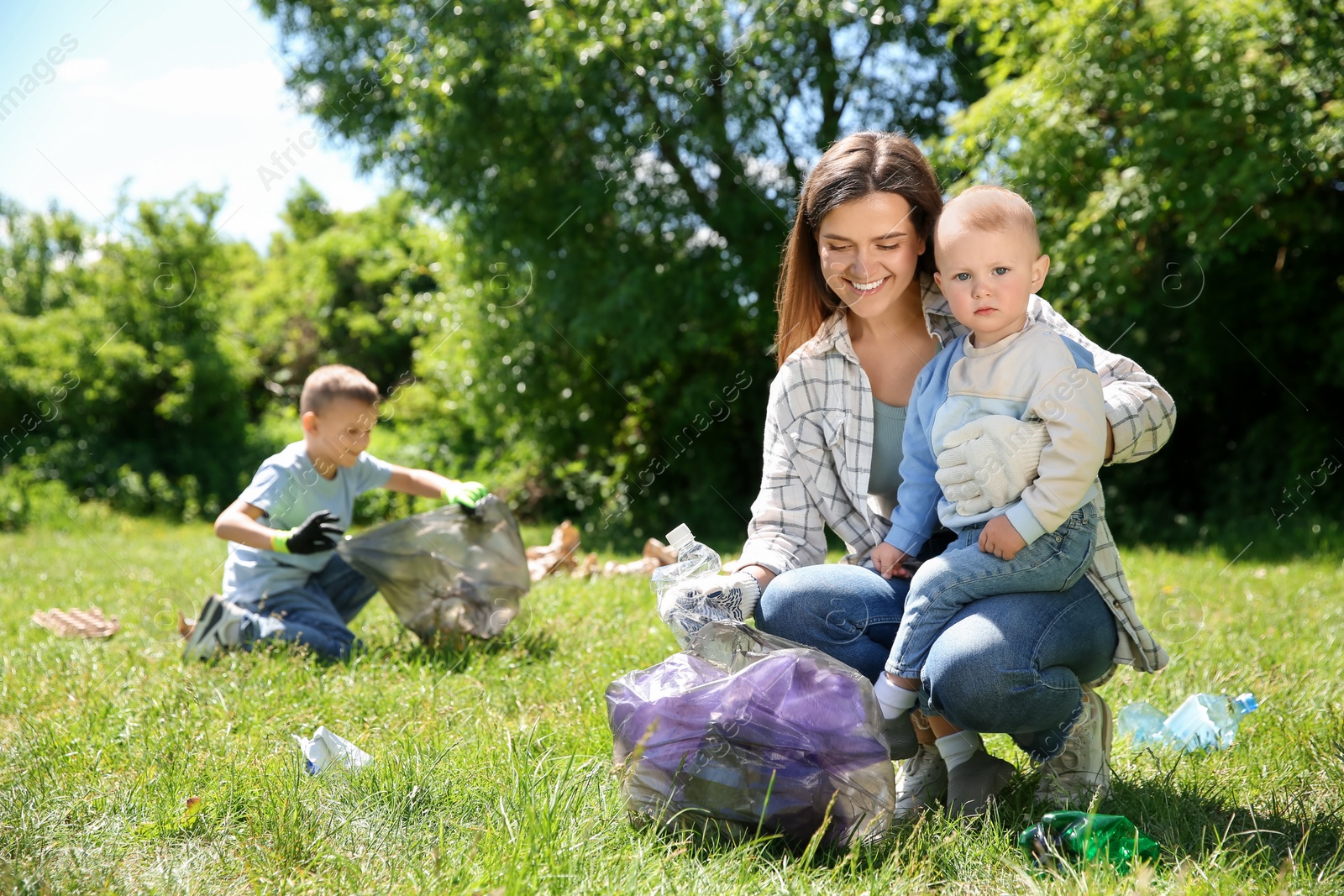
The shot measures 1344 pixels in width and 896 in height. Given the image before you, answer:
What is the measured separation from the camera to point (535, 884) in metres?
1.77

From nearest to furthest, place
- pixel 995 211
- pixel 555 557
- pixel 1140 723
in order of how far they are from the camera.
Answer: pixel 995 211 < pixel 1140 723 < pixel 555 557

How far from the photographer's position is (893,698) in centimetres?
216

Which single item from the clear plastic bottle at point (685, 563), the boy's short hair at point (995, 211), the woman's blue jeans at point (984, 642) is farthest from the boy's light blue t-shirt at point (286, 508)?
the boy's short hair at point (995, 211)

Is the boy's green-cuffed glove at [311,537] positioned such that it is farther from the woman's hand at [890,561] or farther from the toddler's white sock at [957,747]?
the toddler's white sock at [957,747]

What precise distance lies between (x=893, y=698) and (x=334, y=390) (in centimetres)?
247

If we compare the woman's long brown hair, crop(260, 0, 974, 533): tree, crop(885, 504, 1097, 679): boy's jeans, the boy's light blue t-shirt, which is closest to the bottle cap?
crop(885, 504, 1097, 679): boy's jeans

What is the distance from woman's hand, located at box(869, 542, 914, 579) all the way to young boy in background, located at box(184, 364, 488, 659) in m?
1.79

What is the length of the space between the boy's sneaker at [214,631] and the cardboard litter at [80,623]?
90 centimetres

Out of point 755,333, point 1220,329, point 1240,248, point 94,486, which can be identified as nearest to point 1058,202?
point 1240,248

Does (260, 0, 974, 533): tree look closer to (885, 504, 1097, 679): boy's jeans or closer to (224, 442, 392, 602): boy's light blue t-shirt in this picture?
(224, 442, 392, 602): boy's light blue t-shirt

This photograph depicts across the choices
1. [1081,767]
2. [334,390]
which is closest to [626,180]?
[334,390]

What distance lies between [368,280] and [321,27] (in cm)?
634

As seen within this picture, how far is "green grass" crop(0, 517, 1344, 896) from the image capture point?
1852mm

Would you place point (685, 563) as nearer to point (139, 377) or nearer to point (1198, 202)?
point (1198, 202)
